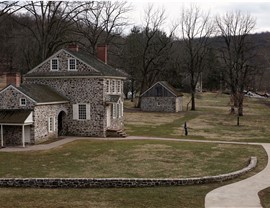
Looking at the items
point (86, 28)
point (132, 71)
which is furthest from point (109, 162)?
point (132, 71)

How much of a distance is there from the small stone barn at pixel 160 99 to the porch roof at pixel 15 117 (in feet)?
119

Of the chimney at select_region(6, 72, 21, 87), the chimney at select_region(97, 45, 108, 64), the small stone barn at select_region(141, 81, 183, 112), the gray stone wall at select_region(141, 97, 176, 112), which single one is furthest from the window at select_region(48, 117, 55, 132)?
the gray stone wall at select_region(141, 97, 176, 112)

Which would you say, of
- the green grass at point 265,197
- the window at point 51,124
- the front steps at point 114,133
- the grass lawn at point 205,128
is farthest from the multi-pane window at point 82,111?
the green grass at point 265,197

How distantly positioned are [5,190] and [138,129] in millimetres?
25371

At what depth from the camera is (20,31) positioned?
63094 millimetres

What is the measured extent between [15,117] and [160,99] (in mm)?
37783

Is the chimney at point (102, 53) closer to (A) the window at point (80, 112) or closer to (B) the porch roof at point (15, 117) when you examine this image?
(A) the window at point (80, 112)

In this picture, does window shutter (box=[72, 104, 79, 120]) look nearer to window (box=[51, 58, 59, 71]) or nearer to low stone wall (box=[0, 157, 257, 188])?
window (box=[51, 58, 59, 71])

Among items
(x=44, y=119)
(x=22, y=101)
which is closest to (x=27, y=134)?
(x=44, y=119)

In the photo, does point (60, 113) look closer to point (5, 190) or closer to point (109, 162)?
point (109, 162)

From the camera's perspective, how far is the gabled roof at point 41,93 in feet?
102

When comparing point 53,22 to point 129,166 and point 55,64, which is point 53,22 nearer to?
point 55,64

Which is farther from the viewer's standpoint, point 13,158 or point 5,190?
point 13,158

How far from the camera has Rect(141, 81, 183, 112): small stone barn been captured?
6462cm
